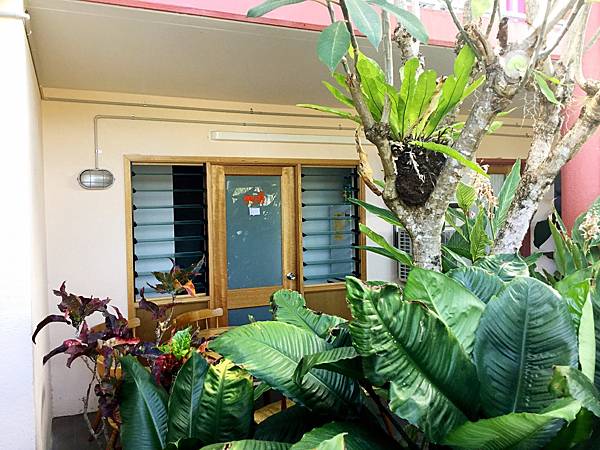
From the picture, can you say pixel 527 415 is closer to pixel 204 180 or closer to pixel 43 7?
pixel 43 7

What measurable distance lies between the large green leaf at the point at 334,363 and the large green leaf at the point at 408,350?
74 millimetres

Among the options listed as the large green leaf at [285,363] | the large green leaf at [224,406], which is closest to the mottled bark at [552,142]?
the large green leaf at [285,363]

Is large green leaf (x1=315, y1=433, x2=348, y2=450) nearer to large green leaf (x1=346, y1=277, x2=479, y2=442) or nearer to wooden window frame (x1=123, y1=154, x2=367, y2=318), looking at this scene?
large green leaf (x1=346, y1=277, x2=479, y2=442)

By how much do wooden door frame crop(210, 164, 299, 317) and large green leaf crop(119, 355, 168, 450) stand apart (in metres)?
3.23

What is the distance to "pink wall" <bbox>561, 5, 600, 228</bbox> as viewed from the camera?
301 cm

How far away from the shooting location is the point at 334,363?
3.40 feet

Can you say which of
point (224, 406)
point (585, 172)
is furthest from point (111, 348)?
point (585, 172)

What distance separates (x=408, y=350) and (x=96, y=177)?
378 cm

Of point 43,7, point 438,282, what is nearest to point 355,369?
point 438,282

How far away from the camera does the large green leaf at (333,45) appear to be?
3.97 ft

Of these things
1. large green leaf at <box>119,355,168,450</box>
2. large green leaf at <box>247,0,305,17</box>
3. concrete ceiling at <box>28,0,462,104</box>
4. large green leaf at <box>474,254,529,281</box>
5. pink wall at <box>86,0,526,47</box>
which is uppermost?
pink wall at <box>86,0,526,47</box>

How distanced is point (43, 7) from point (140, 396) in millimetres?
2109

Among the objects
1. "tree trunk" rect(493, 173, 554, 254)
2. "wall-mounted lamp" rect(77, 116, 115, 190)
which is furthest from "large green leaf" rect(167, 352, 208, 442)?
"wall-mounted lamp" rect(77, 116, 115, 190)

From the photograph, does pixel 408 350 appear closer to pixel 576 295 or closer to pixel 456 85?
pixel 576 295
